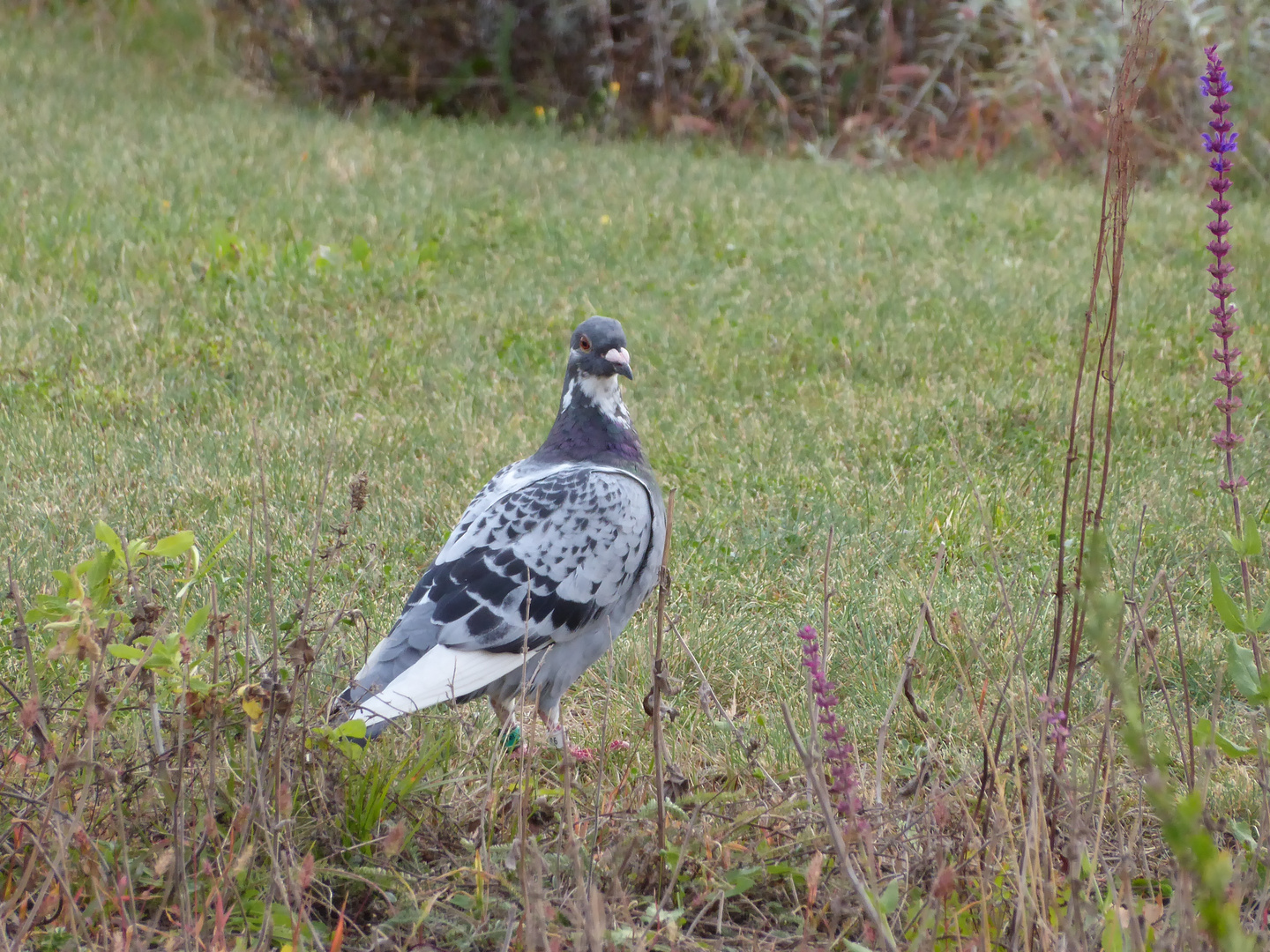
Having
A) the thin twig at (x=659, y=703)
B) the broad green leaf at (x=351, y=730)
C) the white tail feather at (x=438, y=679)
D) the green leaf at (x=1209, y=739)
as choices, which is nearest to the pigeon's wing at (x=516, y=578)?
the white tail feather at (x=438, y=679)

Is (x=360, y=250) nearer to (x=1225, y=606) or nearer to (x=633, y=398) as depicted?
(x=633, y=398)

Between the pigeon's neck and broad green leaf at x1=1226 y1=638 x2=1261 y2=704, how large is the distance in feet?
5.71

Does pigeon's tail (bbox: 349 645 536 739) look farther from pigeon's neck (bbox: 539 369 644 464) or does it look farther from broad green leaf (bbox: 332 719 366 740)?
pigeon's neck (bbox: 539 369 644 464)

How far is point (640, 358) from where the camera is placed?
6328mm

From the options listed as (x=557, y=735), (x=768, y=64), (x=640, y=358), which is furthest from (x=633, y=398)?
(x=768, y=64)

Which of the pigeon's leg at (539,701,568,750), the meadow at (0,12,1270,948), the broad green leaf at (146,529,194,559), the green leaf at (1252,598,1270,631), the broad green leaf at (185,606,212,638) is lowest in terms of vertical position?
the pigeon's leg at (539,701,568,750)

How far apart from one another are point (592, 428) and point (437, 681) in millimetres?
971

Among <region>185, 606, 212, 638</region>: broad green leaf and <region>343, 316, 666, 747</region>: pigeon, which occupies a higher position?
<region>185, 606, 212, 638</region>: broad green leaf

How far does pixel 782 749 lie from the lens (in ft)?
10.6

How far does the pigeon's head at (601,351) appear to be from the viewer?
372cm

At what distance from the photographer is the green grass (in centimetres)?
429

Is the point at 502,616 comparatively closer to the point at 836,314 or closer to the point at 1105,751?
the point at 1105,751

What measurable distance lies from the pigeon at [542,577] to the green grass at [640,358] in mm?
294

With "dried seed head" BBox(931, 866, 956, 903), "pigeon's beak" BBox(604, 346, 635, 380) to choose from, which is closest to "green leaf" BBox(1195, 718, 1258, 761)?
"dried seed head" BBox(931, 866, 956, 903)
